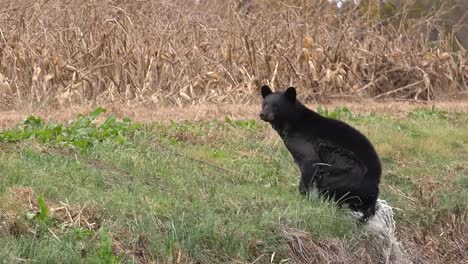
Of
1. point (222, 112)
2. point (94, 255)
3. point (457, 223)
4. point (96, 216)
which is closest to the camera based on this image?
point (94, 255)

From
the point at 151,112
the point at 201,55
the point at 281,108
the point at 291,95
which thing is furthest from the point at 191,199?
the point at 201,55

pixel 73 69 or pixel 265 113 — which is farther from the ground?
pixel 265 113

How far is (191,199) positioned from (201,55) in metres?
7.81

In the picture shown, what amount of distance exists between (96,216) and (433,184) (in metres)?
4.64

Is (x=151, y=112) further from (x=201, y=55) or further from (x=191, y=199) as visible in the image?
(x=191, y=199)

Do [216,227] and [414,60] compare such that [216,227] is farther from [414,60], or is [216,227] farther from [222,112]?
[414,60]

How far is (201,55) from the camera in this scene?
14969mm

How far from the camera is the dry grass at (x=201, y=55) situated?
1373 centimetres

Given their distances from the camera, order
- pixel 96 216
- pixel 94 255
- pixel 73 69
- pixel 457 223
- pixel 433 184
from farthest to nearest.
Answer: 1. pixel 73 69
2. pixel 433 184
3. pixel 457 223
4. pixel 96 216
5. pixel 94 255

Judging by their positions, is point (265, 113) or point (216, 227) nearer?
point (216, 227)

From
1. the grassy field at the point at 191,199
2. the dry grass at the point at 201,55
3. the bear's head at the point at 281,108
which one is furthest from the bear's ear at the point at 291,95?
the dry grass at the point at 201,55

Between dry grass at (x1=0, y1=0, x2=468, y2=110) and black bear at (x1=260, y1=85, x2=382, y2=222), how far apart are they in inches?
234

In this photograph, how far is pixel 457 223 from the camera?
Answer: 8.87 meters

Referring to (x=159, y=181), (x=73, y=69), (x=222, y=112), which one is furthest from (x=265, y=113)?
(x=73, y=69)
